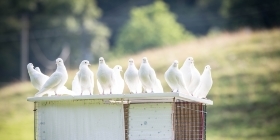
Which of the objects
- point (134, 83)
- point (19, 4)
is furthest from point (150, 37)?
point (134, 83)

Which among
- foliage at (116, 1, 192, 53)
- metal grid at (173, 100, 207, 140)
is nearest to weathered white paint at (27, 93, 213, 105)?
metal grid at (173, 100, 207, 140)

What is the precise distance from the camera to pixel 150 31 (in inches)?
2712

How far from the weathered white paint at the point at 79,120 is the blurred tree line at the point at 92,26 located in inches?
1608

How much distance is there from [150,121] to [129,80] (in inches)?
49.8

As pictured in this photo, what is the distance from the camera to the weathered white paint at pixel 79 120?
14289 millimetres

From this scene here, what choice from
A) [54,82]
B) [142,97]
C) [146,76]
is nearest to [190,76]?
[146,76]

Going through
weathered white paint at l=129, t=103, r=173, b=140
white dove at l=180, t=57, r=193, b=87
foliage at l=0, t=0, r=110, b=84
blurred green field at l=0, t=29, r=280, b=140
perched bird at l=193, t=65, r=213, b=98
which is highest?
foliage at l=0, t=0, r=110, b=84

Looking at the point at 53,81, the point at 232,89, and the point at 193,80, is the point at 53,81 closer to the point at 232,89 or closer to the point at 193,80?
the point at 193,80

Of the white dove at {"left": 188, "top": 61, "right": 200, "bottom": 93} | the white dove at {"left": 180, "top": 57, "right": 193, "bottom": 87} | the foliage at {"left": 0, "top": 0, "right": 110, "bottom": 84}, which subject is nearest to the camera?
the white dove at {"left": 180, "top": 57, "right": 193, "bottom": 87}

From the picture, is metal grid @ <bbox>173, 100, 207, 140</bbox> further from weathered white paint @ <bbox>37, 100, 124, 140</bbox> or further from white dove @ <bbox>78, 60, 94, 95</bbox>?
white dove @ <bbox>78, 60, 94, 95</bbox>

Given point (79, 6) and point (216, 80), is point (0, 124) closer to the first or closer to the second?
point (216, 80)

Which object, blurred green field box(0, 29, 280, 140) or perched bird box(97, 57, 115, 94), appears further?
blurred green field box(0, 29, 280, 140)

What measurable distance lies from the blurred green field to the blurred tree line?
16.1m

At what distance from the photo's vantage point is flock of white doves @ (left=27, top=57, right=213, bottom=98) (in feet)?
48.3
